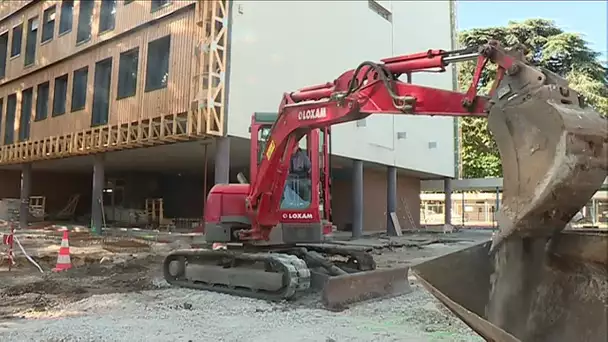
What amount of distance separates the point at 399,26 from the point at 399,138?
502cm

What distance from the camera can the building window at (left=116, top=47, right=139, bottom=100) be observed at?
18.6 meters

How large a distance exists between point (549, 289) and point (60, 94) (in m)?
22.2

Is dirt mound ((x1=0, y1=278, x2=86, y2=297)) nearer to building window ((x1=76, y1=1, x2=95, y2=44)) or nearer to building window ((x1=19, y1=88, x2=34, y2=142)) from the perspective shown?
building window ((x1=76, y1=1, x2=95, y2=44))

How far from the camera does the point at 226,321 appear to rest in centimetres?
611

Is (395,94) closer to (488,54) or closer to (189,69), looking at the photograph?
(488,54)

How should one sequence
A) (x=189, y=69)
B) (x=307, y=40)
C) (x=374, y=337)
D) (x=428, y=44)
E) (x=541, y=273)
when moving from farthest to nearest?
(x=428, y=44), (x=307, y=40), (x=189, y=69), (x=374, y=337), (x=541, y=273)

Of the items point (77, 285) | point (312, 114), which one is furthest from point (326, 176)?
point (77, 285)

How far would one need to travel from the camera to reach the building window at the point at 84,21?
21.2 m

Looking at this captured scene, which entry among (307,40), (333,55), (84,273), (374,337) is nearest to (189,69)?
(307,40)

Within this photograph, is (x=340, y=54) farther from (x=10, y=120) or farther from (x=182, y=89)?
(x=10, y=120)

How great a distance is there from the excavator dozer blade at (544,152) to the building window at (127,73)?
1619cm

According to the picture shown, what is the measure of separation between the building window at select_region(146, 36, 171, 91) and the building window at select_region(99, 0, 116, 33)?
293cm

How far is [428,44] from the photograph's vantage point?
1069 inches

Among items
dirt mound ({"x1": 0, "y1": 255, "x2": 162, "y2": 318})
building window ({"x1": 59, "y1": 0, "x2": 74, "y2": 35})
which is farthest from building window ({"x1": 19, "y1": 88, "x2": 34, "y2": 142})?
dirt mound ({"x1": 0, "y1": 255, "x2": 162, "y2": 318})
